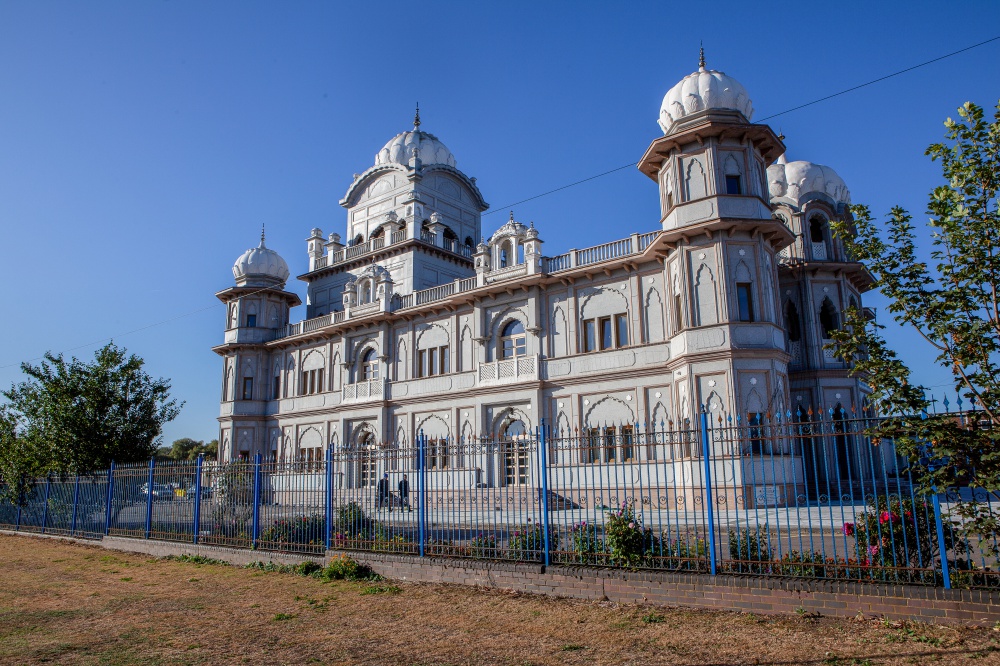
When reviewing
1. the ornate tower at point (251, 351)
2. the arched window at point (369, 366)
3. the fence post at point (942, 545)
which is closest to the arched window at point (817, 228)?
the arched window at point (369, 366)

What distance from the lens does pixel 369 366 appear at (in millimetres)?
31594

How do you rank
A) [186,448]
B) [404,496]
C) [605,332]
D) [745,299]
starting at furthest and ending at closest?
1. [186,448]
2. [605,332]
3. [745,299]
4. [404,496]

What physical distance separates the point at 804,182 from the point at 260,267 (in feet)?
84.3

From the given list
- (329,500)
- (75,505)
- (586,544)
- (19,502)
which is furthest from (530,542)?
(19,502)

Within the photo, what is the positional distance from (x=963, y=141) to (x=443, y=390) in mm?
23195

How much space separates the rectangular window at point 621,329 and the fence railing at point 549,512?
666 cm

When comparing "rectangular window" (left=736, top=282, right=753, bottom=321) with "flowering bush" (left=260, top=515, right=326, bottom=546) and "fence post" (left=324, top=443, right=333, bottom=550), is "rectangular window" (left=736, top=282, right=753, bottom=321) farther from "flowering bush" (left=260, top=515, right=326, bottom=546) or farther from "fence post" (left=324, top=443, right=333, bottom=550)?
"flowering bush" (left=260, top=515, right=326, bottom=546)

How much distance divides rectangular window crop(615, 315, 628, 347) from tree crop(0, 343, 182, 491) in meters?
14.5

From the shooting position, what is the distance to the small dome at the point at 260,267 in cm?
3588

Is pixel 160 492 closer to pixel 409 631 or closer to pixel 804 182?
pixel 409 631

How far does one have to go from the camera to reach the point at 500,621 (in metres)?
7.53

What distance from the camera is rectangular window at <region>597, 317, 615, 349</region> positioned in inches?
944

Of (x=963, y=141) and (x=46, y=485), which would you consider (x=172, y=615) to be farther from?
(x=46, y=485)

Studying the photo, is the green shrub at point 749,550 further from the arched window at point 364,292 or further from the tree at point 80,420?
the arched window at point 364,292
